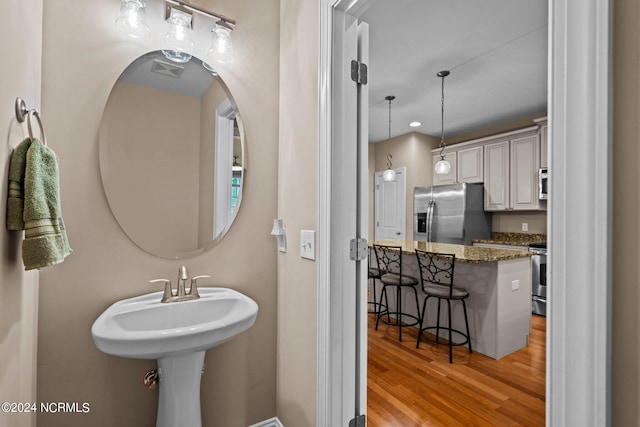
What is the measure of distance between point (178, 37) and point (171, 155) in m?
0.55

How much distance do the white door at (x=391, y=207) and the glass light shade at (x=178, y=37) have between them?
182 inches

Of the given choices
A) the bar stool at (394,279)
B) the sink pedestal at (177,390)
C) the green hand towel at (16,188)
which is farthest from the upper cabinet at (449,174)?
the green hand towel at (16,188)

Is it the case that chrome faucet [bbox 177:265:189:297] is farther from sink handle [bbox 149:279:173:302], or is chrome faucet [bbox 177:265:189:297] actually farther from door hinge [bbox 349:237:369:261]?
door hinge [bbox 349:237:369:261]

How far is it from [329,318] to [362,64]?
1.10m

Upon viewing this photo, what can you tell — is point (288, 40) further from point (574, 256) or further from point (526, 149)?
point (526, 149)

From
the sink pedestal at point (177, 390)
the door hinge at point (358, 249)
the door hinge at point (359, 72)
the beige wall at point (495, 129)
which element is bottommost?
the sink pedestal at point (177, 390)

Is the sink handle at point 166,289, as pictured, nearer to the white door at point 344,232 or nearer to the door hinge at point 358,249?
the white door at point 344,232

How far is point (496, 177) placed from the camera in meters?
4.67

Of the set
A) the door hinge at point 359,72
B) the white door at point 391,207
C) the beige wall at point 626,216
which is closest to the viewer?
the beige wall at point 626,216

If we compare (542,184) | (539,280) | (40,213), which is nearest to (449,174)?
(542,184)

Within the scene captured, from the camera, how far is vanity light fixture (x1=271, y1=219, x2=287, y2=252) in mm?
1638

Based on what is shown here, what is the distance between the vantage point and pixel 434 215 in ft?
16.5

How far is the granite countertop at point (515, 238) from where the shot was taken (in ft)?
13.9

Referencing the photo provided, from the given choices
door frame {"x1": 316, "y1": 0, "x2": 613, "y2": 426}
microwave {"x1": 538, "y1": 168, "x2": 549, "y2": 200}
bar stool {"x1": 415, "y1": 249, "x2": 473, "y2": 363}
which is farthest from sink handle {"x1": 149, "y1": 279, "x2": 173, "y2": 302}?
microwave {"x1": 538, "y1": 168, "x2": 549, "y2": 200}
